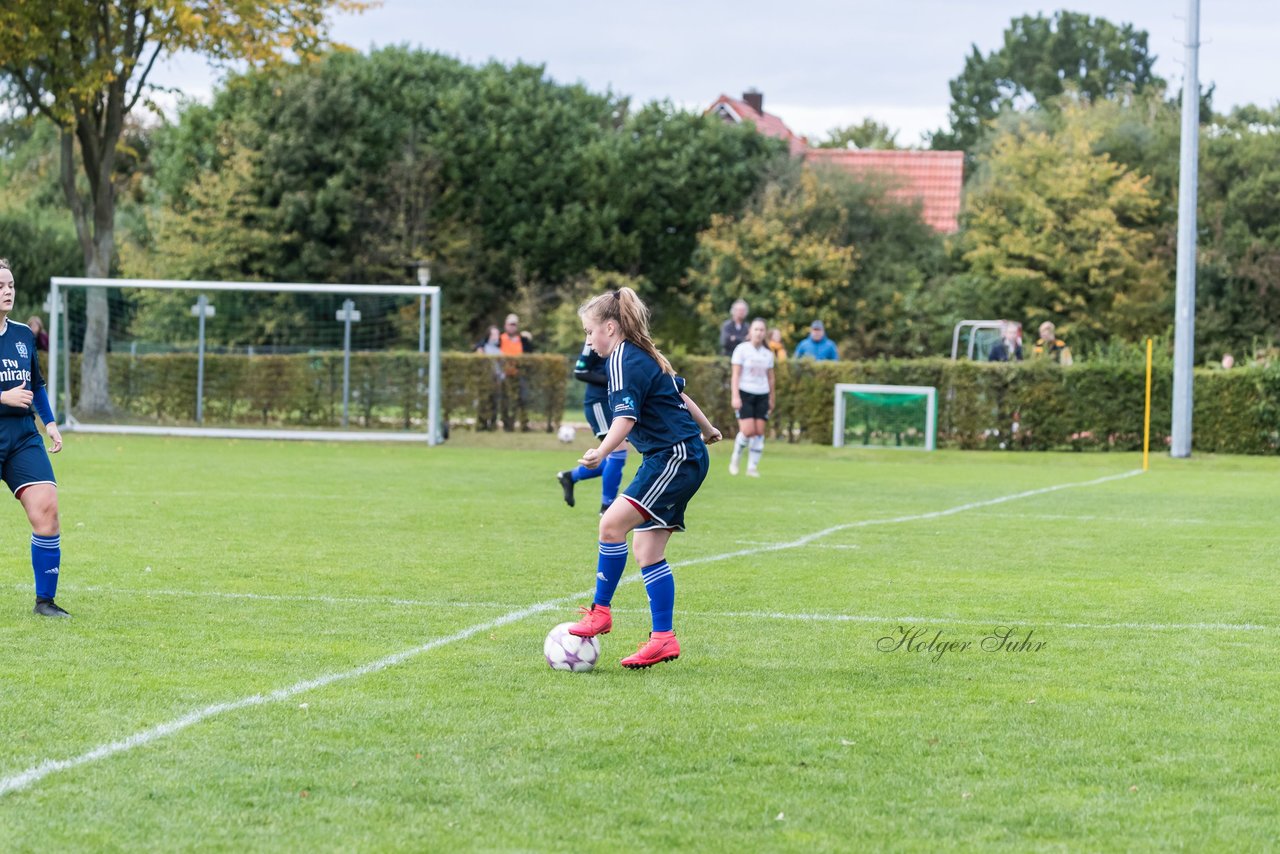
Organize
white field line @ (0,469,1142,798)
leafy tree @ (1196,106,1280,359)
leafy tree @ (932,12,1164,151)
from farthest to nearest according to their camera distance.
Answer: leafy tree @ (932,12,1164,151) < leafy tree @ (1196,106,1280,359) < white field line @ (0,469,1142,798)

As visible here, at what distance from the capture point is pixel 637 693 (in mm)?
6680

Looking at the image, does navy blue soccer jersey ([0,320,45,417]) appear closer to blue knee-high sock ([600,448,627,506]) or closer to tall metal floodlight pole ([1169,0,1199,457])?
blue knee-high sock ([600,448,627,506])

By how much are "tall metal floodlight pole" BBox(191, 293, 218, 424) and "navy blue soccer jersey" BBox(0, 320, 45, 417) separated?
2097cm

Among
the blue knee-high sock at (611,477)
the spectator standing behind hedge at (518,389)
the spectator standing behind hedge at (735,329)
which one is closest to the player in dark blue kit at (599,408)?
the blue knee-high sock at (611,477)

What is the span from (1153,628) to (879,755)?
135 inches

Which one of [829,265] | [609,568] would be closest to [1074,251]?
[829,265]

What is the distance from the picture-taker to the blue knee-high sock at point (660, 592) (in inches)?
289

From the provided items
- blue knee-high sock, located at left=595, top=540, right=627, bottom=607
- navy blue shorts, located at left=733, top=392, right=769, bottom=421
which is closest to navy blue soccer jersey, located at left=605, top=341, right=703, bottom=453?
blue knee-high sock, located at left=595, top=540, right=627, bottom=607

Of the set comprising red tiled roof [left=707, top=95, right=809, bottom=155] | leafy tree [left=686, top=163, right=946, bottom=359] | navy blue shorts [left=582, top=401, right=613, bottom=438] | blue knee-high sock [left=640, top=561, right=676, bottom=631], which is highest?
red tiled roof [left=707, top=95, right=809, bottom=155]

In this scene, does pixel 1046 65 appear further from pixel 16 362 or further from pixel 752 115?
pixel 16 362

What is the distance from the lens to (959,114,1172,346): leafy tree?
153 feet

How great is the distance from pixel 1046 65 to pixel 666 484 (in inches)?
3851

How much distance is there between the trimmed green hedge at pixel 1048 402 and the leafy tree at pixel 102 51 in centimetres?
1080

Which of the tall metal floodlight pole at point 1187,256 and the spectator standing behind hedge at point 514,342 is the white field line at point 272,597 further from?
the tall metal floodlight pole at point 1187,256
